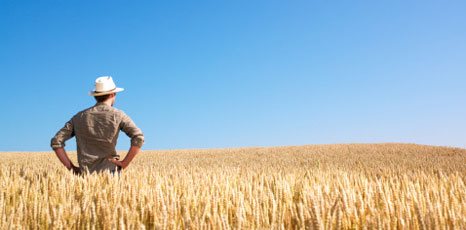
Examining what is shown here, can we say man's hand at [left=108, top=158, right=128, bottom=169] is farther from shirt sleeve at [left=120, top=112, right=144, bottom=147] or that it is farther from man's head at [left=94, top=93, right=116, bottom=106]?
man's head at [left=94, top=93, right=116, bottom=106]

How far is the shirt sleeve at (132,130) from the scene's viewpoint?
5.14 m

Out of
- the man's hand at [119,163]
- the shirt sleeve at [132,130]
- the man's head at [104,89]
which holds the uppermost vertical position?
the man's head at [104,89]

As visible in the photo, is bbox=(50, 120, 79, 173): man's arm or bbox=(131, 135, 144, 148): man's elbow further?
bbox=(50, 120, 79, 173): man's arm

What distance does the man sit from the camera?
514 centimetres

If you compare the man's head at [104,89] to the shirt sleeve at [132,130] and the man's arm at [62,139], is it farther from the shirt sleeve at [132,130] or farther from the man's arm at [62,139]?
the man's arm at [62,139]

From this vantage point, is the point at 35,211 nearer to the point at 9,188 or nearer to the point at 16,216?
the point at 16,216

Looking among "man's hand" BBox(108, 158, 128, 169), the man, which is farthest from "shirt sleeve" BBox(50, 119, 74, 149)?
"man's hand" BBox(108, 158, 128, 169)

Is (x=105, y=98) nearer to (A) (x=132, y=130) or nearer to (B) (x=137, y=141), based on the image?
(A) (x=132, y=130)

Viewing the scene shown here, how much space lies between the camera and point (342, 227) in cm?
281

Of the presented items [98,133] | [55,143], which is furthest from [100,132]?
[55,143]

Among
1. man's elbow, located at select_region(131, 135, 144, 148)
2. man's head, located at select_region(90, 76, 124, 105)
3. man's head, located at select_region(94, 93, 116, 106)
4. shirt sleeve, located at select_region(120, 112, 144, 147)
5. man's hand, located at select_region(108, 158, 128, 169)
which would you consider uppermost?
man's head, located at select_region(90, 76, 124, 105)

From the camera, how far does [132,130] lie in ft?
16.9

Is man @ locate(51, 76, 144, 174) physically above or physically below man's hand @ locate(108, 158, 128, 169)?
above

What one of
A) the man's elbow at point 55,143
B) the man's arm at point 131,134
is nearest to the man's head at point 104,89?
the man's arm at point 131,134
